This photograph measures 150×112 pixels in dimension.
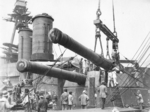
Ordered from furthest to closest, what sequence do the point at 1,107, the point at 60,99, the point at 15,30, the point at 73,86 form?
the point at 15,30 < the point at 73,86 < the point at 60,99 < the point at 1,107

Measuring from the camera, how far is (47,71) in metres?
11.4

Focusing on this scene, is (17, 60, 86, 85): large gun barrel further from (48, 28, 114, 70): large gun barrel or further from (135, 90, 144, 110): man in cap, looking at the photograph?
(135, 90, 144, 110): man in cap

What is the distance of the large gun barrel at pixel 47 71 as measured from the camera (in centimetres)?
1061

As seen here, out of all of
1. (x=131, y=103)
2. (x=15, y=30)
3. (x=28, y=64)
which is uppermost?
(x=15, y=30)

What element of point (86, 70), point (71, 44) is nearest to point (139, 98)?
point (86, 70)

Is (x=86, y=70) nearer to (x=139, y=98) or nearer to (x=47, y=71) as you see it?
(x=139, y=98)

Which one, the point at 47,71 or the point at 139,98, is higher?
the point at 47,71

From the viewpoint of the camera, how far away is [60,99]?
12.5m

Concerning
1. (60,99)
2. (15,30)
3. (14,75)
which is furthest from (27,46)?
(60,99)

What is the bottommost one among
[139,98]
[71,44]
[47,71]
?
[139,98]

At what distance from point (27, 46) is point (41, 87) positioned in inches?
715

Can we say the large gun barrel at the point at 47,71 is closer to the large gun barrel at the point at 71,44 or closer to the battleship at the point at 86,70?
the battleship at the point at 86,70

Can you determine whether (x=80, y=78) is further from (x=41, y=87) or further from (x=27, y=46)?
(x=27, y=46)

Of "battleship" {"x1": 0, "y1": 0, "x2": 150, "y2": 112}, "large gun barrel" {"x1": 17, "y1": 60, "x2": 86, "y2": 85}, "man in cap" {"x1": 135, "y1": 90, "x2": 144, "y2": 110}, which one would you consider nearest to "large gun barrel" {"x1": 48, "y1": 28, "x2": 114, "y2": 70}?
"battleship" {"x1": 0, "y1": 0, "x2": 150, "y2": 112}
